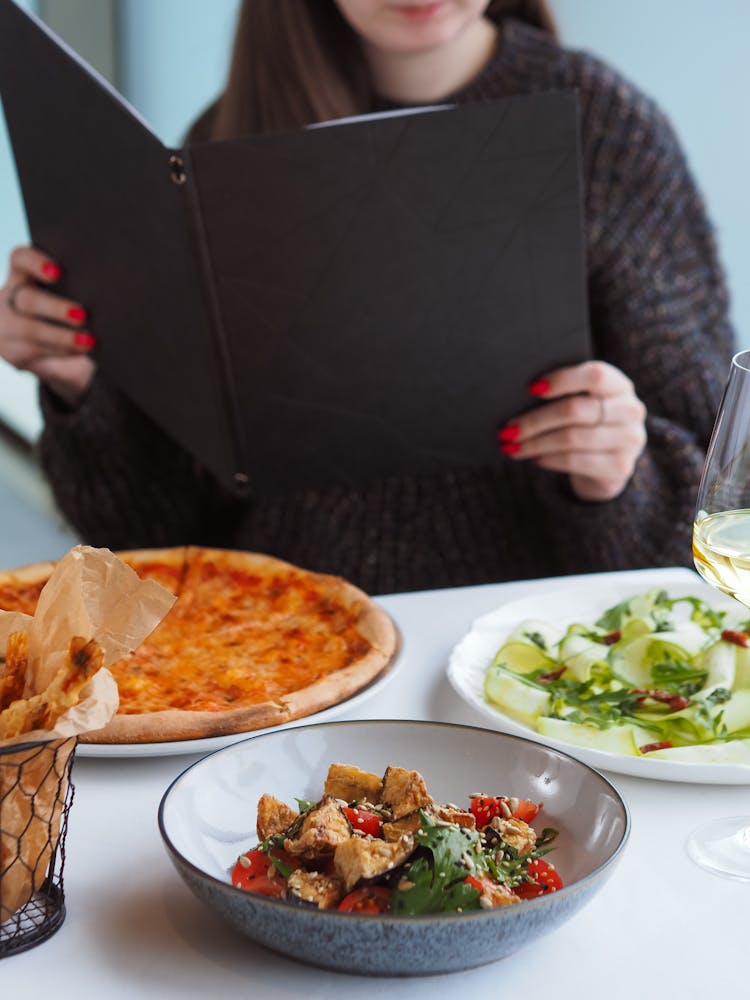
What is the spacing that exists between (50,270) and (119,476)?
451 millimetres

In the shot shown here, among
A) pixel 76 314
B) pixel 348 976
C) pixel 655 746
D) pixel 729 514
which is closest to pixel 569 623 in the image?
pixel 655 746

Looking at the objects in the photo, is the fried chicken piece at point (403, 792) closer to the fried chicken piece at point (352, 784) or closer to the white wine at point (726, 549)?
the fried chicken piece at point (352, 784)

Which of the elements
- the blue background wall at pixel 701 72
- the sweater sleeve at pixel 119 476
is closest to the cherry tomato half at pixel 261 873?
the sweater sleeve at pixel 119 476

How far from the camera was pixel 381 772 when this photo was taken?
0.90m

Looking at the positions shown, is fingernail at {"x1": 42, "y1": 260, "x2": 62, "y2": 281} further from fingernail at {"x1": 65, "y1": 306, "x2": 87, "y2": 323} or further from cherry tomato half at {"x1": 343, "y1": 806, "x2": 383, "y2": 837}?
cherry tomato half at {"x1": 343, "y1": 806, "x2": 383, "y2": 837}

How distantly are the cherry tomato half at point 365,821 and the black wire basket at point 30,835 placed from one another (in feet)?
0.57

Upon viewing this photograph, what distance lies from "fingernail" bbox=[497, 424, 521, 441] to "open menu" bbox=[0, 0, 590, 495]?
1 cm

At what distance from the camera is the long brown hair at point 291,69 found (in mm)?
2010

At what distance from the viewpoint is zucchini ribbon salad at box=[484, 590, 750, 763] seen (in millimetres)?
994

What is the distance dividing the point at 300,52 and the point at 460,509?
0.78 m

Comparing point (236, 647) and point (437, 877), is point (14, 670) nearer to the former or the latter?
point (437, 877)

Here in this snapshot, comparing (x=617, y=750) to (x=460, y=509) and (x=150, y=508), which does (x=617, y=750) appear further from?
(x=150, y=508)

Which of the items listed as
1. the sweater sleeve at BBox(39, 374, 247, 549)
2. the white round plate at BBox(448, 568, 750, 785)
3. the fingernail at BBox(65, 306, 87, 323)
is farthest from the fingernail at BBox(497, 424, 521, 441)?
the sweater sleeve at BBox(39, 374, 247, 549)

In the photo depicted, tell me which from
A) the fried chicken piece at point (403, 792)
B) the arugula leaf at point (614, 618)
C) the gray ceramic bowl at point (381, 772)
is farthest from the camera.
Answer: the arugula leaf at point (614, 618)
